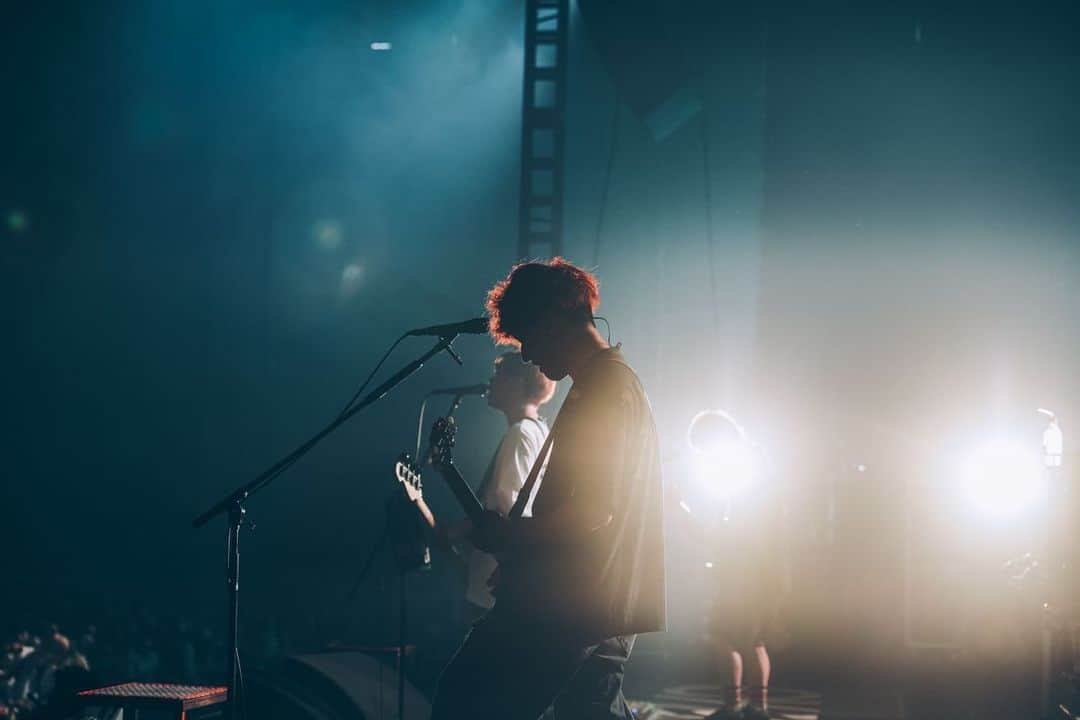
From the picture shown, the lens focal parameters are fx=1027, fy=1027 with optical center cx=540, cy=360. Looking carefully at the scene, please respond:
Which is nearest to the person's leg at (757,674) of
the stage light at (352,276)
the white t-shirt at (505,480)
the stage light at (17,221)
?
the white t-shirt at (505,480)

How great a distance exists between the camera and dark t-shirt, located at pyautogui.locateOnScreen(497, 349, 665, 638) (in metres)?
2.05

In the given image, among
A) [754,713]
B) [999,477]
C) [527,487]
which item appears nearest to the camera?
[527,487]

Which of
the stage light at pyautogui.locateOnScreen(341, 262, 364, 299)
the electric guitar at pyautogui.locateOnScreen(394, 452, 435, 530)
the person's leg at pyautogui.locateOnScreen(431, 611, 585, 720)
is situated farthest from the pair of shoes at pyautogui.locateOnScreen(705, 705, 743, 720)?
the stage light at pyautogui.locateOnScreen(341, 262, 364, 299)

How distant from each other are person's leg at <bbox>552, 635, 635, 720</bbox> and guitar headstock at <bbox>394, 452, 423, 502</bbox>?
2.42 ft

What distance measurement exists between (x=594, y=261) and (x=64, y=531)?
17.4 feet

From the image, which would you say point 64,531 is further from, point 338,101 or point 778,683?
point 778,683

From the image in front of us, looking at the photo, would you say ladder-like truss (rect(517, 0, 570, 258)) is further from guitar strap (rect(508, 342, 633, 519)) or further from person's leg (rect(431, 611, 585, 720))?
person's leg (rect(431, 611, 585, 720))

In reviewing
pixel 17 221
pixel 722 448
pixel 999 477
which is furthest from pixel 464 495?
pixel 17 221

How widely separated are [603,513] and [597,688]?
1.34 feet

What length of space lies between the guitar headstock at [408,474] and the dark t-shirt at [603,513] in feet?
2.08

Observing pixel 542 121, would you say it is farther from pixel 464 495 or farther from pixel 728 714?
pixel 464 495

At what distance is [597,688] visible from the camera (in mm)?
2162

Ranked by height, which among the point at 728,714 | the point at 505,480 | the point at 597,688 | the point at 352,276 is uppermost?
the point at 352,276

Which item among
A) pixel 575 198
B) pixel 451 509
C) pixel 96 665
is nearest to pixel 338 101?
pixel 575 198
